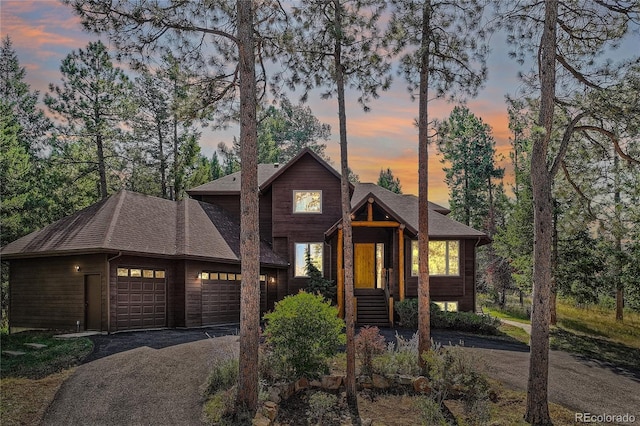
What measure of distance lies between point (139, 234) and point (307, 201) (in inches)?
317

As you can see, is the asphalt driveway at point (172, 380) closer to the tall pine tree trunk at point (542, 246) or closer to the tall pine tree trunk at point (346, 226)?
the tall pine tree trunk at point (542, 246)

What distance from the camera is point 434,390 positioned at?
33.6ft

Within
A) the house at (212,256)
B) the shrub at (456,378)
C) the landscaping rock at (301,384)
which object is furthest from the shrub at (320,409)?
the house at (212,256)

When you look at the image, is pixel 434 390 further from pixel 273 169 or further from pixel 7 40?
pixel 7 40

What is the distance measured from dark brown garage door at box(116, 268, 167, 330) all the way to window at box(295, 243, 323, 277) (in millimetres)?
6728

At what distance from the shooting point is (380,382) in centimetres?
1077

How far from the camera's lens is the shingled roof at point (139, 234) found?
51.0ft

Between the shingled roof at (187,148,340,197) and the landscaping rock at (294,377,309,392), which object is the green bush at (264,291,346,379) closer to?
the landscaping rock at (294,377,309,392)

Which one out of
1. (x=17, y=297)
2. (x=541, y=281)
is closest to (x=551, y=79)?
(x=541, y=281)

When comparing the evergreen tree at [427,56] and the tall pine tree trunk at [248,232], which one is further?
the evergreen tree at [427,56]

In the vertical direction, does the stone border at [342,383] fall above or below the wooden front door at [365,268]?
below

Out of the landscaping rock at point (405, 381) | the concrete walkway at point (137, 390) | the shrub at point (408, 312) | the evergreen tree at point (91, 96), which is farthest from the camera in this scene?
the evergreen tree at point (91, 96)

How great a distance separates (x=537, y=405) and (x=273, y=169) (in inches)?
772

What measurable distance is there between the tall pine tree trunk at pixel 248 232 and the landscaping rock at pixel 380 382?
10.5ft
